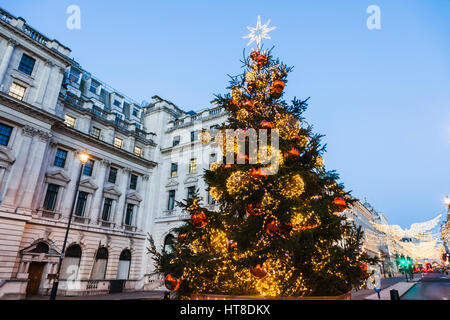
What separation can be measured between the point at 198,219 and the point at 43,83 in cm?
2113

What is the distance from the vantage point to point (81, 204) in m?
23.0

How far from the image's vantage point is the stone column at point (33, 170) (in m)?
18.2

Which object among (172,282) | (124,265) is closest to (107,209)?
(124,265)

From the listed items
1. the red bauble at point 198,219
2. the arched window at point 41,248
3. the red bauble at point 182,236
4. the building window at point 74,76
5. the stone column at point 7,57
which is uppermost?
the building window at point 74,76

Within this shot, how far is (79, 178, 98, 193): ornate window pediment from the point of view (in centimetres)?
2314

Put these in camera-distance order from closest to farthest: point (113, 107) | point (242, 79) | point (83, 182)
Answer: point (242, 79) < point (83, 182) < point (113, 107)

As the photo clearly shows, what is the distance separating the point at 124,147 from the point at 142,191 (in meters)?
5.38

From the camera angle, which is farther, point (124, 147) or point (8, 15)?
point (124, 147)

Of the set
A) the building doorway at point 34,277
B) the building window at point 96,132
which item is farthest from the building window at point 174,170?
the building doorway at point 34,277

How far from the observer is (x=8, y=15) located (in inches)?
766

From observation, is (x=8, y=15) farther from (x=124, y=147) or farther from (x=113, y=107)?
(x=124, y=147)

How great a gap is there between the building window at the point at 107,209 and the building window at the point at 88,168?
10.5 ft

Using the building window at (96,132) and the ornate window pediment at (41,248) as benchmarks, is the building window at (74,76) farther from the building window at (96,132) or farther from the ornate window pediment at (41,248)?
the ornate window pediment at (41,248)
